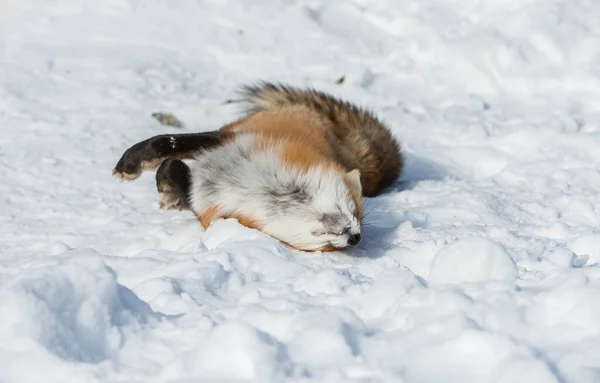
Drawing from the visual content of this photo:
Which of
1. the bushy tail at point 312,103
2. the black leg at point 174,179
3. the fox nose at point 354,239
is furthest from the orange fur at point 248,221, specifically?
the bushy tail at point 312,103

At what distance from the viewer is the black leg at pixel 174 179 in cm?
461

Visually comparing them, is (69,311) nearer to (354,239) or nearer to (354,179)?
(354,239)

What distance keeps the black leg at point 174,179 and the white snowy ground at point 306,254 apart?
162mm

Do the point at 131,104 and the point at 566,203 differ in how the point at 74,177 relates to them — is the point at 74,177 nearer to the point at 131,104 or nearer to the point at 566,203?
the point at 131,104

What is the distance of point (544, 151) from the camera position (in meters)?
5.88

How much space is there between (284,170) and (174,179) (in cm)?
80

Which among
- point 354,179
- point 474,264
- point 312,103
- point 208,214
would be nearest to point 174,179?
point 208,214

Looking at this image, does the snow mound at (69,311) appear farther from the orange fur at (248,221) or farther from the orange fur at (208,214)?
the orange fur at (208,214)

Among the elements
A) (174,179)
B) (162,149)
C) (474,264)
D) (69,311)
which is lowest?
(174,179)

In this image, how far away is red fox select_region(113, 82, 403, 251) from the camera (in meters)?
3.93

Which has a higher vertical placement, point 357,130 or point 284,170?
point 284,170

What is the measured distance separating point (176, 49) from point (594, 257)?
4.89 metres

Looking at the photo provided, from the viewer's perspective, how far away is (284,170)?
4.14 meters

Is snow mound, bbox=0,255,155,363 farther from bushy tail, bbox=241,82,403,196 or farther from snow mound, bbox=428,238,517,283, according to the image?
bushy tail, bbox=241,82,403,196
